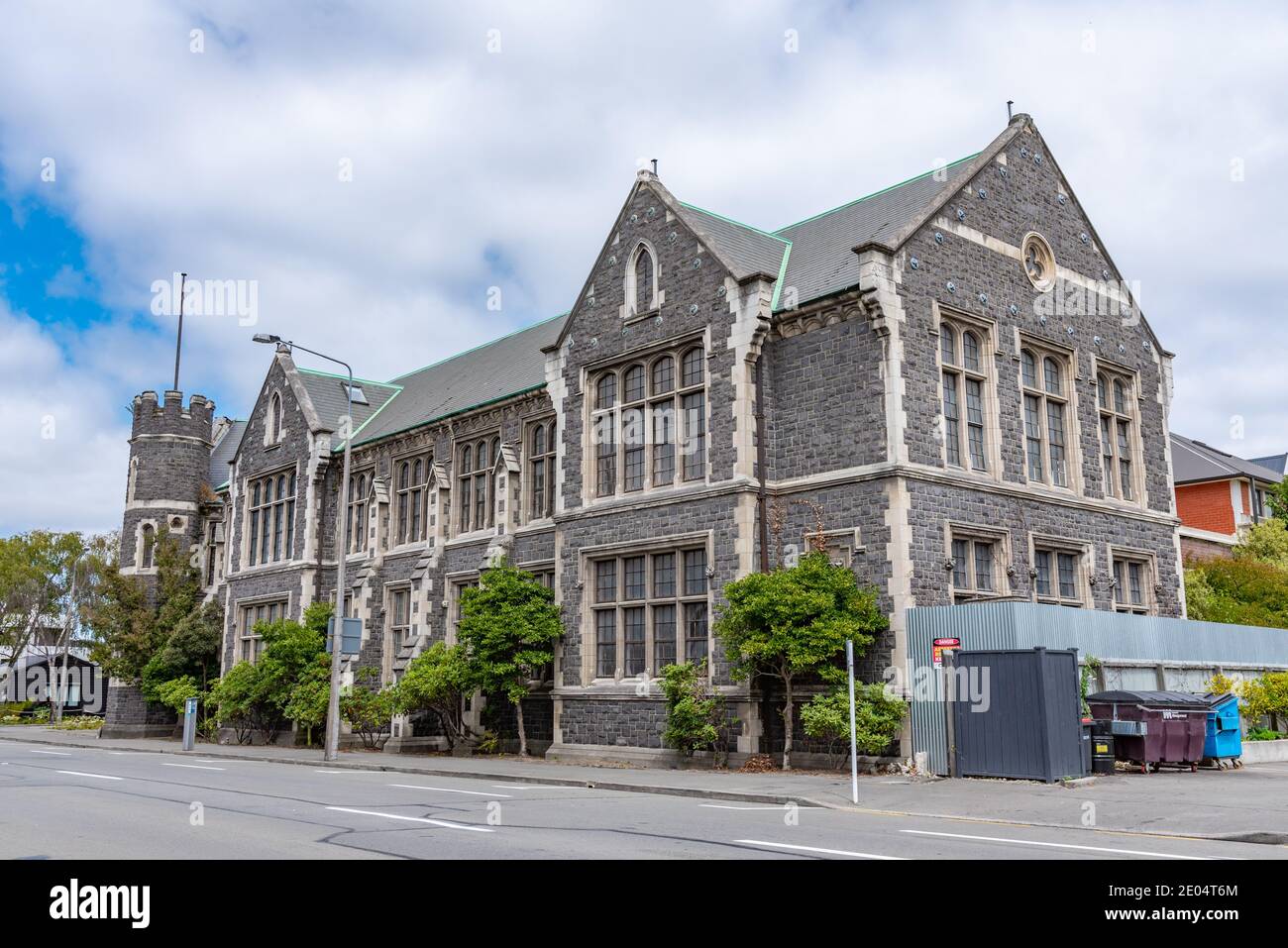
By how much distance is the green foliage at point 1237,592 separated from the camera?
102 ft

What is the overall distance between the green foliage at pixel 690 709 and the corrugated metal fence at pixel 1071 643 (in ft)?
12.9

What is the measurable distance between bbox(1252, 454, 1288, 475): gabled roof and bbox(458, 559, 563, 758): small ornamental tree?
44556mm

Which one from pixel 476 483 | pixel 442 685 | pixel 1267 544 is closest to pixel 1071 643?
pixel 442 685

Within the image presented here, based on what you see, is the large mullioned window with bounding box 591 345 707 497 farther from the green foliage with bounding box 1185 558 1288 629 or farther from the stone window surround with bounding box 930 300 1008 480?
the green foliage with bounding box 1185 558 1288 629

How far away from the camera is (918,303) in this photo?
2252 centimetres

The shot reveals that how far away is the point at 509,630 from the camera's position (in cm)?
2597

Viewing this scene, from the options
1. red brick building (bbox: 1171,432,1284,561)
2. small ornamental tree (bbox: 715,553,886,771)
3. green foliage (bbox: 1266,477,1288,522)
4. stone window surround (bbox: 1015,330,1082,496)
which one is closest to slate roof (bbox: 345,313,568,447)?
small ornamental tree (bbox: 715,553,886,771)

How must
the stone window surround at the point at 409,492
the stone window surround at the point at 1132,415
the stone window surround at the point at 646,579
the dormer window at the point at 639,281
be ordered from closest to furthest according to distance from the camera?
the stone window surround at the point at 646,579 → the dormer window at the point at 639,281 → the stone window surround at the point at 1132,415 → the stone window surround at the point at 409,492

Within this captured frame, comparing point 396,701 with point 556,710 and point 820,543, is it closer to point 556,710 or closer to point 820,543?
point 556,710

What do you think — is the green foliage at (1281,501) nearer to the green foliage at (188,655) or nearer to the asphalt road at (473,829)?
the asphalt road at (473,829)

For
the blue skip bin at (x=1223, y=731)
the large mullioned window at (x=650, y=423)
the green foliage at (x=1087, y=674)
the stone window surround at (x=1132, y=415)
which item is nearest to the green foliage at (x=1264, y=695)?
the blue skip bin at (x=1223, y=731)

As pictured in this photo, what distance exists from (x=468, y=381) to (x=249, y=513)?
11184 mm

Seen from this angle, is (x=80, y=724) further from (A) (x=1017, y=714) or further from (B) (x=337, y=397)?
(A) (x=1017, y=714)
